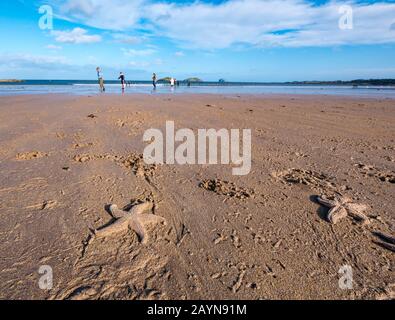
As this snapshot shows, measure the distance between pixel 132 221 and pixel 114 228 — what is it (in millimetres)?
230

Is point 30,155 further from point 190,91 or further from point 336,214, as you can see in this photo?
point 190,91

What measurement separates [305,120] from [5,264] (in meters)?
9.87

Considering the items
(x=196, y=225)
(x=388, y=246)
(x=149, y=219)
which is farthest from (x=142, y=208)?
(x=388, y=246)

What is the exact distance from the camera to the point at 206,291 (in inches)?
103

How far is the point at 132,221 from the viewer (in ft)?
11.4

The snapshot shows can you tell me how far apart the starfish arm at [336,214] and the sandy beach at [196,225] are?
64 millimetres

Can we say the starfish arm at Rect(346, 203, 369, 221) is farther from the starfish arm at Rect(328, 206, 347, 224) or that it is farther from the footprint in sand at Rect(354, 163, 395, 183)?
the footprint in sand at Rect(354, 163, 395, 183)

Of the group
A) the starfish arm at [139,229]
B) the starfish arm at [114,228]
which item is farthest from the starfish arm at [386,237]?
the starfish arm at [114,228]

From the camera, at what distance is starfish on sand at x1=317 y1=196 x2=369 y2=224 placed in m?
3.63

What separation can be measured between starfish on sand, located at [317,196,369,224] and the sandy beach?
2.3 inches

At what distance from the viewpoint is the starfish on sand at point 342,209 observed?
143 inches
